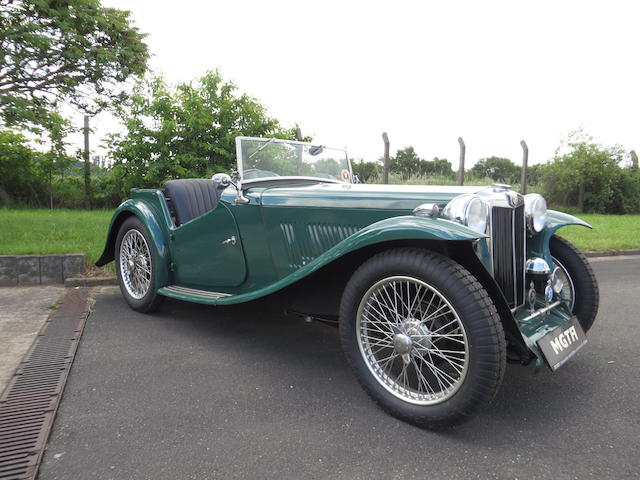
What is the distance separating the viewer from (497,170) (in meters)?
14.3

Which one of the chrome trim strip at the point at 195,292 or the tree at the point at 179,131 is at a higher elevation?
the tree at the point at 179,131

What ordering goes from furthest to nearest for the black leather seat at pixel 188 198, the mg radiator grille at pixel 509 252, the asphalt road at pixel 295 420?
1. the black leather seat at pixel 188 198
2. the mg radiator grille at pixel 509 252
3. the asphalt road at pixel 295 420

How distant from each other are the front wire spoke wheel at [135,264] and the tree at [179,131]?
362 centimetres

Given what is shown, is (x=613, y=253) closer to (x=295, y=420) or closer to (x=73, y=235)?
(x=295, y=420)

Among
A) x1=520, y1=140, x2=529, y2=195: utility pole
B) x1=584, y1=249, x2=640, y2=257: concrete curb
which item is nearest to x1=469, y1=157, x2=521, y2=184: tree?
x1=520, y1=140, x2=529, y2=195: utility pole

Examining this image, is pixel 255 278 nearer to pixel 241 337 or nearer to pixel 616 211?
pixel 241 337

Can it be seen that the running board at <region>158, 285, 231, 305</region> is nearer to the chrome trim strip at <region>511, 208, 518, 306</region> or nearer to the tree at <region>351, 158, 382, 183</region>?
the chrome trim strip at <region>511, 208, 518, 306</region>

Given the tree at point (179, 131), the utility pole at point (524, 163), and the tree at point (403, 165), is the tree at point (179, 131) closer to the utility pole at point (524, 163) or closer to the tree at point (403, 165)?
the tree at point (403, 165)

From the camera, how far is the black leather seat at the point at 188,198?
397cm

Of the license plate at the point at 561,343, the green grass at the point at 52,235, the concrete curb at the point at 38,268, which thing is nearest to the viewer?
the license plate at the point at 561,343

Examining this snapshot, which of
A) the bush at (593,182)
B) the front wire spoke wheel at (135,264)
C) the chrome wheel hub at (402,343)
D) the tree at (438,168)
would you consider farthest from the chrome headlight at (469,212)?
the bush at (593,182)

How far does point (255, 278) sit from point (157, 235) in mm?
1116

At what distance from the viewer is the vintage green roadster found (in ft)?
6.89

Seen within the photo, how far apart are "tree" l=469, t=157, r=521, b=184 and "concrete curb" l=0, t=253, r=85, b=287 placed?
30.1 ft
